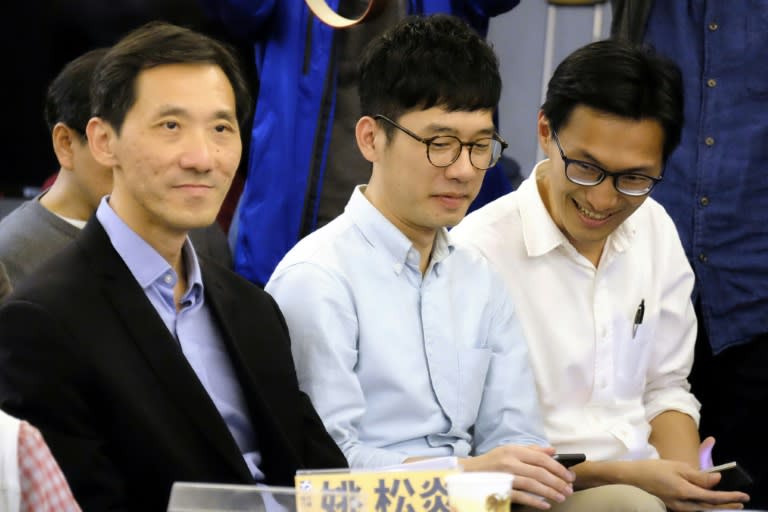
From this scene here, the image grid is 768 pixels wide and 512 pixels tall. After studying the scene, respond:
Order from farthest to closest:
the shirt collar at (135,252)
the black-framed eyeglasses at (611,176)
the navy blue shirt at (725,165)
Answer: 1. the navy blue shirt at (725,165)
2. the black-framed eyeglasses at (611,176)
3. the shirt collar at (135,252)

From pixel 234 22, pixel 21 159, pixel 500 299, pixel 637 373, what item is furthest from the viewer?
pixel 21 159

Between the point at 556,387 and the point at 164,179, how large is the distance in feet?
2.92

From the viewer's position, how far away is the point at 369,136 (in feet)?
6.81

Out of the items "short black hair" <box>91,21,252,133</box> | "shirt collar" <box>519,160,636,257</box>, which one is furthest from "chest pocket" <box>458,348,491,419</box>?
"short black hair" <box>91,21,252,133</box>

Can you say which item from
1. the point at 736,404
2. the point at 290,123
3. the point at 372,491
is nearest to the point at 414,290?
the point at 290,123

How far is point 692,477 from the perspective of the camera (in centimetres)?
199

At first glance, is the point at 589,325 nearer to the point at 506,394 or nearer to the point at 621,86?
the point at 506,394

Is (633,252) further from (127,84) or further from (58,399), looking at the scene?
(58,399)

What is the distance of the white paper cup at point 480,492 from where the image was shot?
3.80 ft

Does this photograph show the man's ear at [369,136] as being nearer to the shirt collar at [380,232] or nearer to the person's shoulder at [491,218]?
the shirt collar at [380,232]

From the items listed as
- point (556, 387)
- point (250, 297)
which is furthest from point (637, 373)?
point (250, 297)

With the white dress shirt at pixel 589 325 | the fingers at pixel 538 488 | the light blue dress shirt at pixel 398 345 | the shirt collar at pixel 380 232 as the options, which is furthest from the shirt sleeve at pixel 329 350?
the white dress shirt at pixel 589 325

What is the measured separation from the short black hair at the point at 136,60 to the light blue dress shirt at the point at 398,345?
0.38 m

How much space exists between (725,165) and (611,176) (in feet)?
1.85
